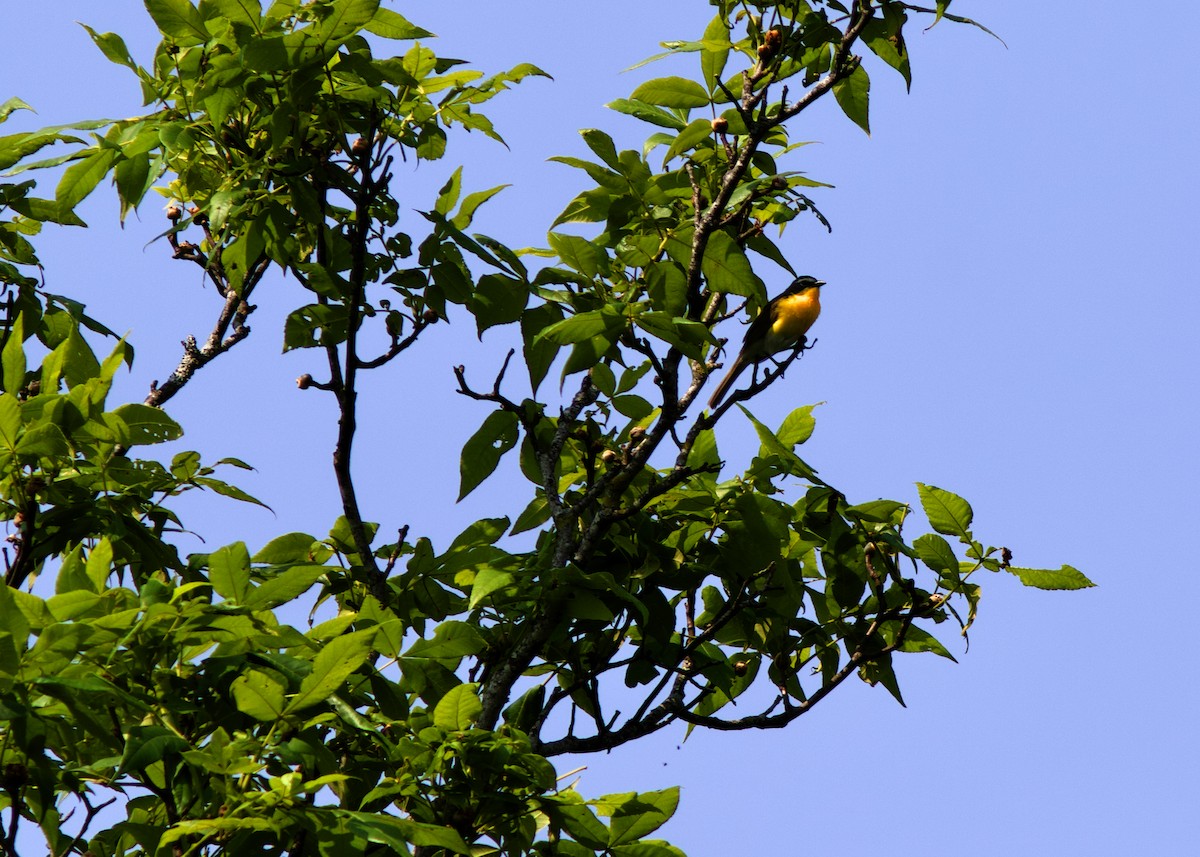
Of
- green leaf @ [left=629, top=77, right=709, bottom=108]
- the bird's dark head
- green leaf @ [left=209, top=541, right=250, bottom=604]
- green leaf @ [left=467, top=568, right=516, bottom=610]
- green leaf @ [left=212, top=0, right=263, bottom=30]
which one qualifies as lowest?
green leaf @ [left=209, top=541, right=250, bottom=604]

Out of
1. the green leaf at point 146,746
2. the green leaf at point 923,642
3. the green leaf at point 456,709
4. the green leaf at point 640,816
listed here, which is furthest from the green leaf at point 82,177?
the green leaf at point 923,642

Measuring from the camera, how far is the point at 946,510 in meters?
4.54

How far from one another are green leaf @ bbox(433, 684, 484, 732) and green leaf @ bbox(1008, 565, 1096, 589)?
6.71 ft

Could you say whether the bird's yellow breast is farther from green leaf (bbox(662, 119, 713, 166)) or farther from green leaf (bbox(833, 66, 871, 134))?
green leaf (bbox(662, 119, 713, 166))

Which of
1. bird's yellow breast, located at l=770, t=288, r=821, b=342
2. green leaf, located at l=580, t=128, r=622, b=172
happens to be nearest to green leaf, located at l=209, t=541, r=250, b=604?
green leaf, located at l=580, t=128, r=622, b=172

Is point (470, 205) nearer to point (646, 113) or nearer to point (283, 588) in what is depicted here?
point (646, 113)

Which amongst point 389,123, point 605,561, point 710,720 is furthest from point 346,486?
point 710,720

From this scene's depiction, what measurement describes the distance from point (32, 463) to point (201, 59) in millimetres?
1414

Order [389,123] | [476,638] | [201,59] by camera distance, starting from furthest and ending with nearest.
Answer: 1. [389,123]
2. [201,59]
3. [476,638]

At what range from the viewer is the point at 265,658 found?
3391mm

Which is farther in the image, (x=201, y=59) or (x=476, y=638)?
(x=201, y=59)

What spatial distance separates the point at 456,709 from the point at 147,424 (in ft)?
4.44

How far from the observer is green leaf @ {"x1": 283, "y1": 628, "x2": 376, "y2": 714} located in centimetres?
320

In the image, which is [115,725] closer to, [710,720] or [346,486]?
[346,486]
